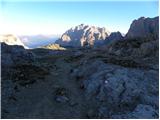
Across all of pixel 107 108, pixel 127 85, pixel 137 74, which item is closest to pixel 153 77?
pixel 137 74

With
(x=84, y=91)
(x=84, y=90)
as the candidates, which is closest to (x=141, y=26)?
(x=84, y=90)

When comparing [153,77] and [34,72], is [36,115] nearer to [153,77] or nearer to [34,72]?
[34,72]

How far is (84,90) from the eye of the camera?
3316cm

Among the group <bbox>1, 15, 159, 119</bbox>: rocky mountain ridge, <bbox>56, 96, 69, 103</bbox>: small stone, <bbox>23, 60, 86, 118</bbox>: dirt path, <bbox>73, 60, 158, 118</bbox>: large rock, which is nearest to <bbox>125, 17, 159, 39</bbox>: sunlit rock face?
<bbox>1, 15, 159, 119</bbox>: rocky mountain ridge

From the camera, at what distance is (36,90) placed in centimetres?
3312

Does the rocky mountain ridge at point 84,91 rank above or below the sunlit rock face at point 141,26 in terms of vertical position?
below

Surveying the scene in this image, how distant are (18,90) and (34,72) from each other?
646cm

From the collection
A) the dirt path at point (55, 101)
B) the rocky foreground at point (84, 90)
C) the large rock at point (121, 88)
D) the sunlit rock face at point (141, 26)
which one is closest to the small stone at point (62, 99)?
the rocky foreground at point (84, 90)

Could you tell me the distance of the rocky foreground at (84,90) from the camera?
90.9 ft

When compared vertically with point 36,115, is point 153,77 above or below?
above

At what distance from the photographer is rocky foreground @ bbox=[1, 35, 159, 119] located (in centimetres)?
2770

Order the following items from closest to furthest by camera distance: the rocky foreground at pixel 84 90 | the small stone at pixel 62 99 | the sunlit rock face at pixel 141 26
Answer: the rocky foreground at pixel 84 90, the small stone at pixel 62 99, the sunlit rock face at pixel 141 26

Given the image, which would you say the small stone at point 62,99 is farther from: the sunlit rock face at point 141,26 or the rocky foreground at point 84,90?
the sunlit rock face at point 141,26

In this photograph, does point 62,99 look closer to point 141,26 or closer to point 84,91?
point 84,91
